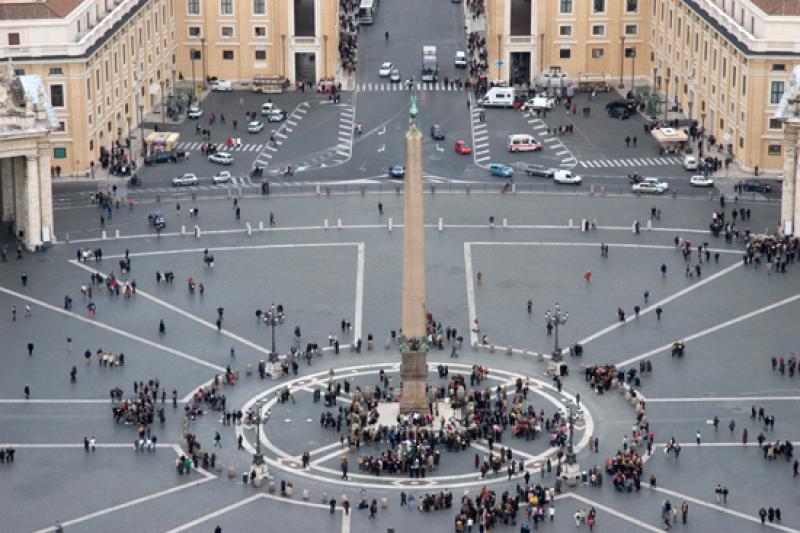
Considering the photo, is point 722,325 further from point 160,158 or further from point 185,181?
point 160,158

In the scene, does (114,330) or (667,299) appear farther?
(667,299)

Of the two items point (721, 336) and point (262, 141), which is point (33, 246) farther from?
point (721, 336)

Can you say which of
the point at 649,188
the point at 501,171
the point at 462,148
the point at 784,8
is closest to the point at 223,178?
the point at 462,148

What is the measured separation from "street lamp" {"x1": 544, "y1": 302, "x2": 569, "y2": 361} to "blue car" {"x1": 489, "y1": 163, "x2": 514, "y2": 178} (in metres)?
36.0

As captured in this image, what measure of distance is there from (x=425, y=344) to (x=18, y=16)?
6738 cm

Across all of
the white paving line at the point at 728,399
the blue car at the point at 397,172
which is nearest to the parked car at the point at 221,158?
the blue car at the point at 397,172

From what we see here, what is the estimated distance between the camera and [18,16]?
18200 cm

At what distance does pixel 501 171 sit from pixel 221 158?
23665 millimetres

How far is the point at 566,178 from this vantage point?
7160 inches

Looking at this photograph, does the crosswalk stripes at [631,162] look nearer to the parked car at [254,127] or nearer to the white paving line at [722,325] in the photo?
the parked car at [254,127]

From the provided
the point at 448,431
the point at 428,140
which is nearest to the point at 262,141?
the point at 428,140

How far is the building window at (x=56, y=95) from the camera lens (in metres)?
184

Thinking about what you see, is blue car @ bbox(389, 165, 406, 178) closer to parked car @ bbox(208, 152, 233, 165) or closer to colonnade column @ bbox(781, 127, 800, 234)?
parked car @ bbox(208, 152, 233, 165)

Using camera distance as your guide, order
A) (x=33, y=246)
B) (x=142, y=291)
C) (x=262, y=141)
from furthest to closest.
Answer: (x=262, y=141) < (x=33, y=246) < (x=142, y=291)
